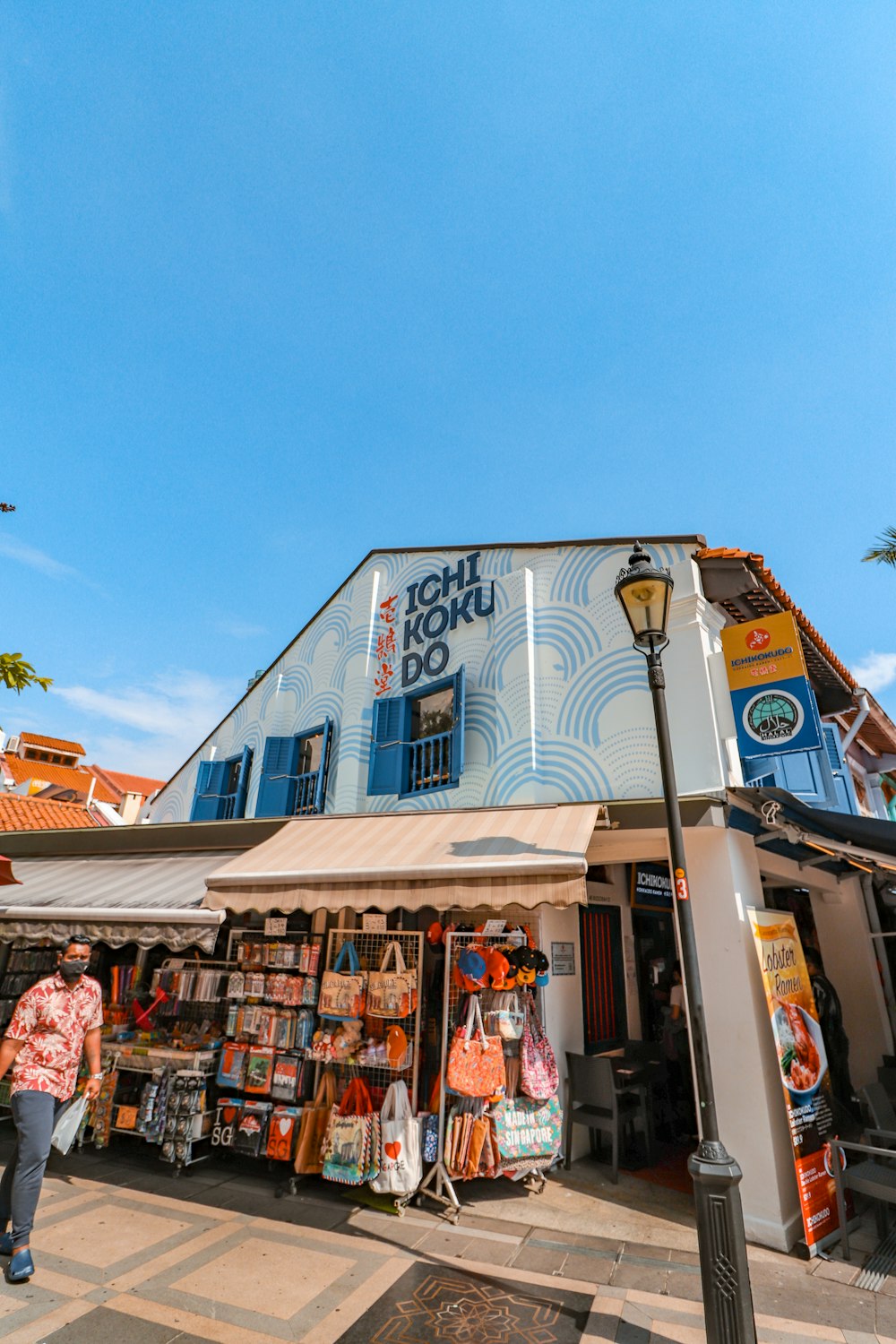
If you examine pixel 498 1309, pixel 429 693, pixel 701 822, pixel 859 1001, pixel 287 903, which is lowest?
pixel 498 1309

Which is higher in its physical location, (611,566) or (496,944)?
(611,566)

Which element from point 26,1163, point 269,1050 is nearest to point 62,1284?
point 26,1163

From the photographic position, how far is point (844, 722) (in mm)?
11859

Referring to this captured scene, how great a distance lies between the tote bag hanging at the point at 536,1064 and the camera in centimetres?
686

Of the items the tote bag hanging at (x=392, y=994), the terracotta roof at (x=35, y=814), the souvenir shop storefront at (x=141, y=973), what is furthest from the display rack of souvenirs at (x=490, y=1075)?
the terracotta roof at (x=35, y=814)

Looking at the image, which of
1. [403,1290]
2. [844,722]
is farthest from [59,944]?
[844,722]

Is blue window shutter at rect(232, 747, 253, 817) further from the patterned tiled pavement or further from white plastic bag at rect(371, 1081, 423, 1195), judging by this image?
white plastic bag at rect(371, 1081, 423, 1195)

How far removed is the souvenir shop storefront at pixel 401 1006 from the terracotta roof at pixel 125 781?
38.5 m

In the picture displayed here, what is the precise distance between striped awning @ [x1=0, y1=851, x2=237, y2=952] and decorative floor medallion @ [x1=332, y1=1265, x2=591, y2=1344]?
3435 millimetres

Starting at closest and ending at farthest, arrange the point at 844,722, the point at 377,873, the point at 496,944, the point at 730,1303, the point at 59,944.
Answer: the point at 730,1303, the point at 377,873, the point at 496,944, the point at 59,944, the point at 844,722

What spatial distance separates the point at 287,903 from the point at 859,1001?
9.67 metres

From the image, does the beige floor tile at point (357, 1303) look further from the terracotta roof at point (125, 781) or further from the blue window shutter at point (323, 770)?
the terracotta roof at point (125, 781)

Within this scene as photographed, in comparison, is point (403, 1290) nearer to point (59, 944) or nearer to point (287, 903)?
point (287, 903)

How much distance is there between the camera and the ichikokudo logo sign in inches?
284
